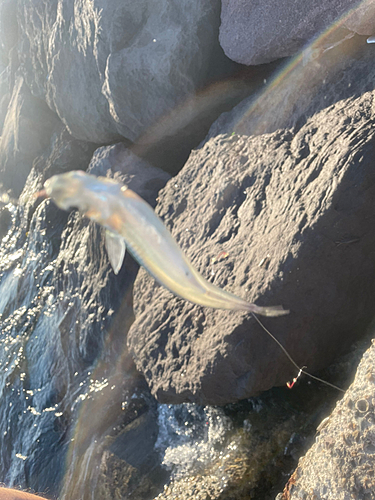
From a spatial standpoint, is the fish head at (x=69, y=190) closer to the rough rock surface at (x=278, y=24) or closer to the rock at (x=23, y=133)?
the rough rock surface at (x=278, y=24)

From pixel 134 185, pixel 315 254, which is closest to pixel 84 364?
pixel 134 185

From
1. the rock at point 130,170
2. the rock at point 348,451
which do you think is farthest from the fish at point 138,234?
the rock at point 130,170

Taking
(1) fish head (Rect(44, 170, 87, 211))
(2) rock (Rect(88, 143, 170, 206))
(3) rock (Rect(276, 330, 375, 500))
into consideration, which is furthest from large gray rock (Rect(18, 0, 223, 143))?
(1) fish head (Rect(44, 170, 87, 211))

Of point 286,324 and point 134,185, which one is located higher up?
point 134,185

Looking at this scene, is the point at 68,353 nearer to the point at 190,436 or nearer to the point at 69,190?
the point at 190,436

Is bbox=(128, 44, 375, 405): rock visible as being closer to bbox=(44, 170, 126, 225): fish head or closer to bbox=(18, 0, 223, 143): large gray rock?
bbox=(18, 0, 223, 143): large gray rock

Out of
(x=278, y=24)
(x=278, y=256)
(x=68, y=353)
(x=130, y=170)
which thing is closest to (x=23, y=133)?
(x=130, y=170)

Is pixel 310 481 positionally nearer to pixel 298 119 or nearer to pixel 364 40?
pixel 298 119
